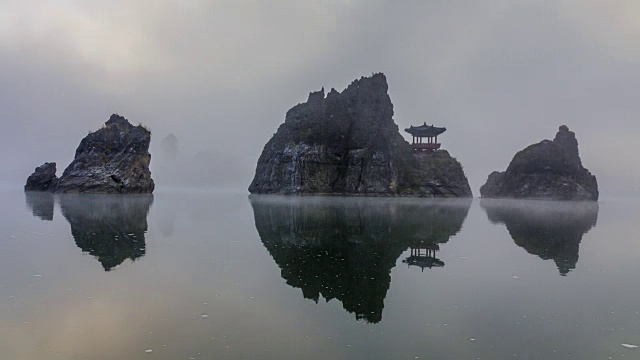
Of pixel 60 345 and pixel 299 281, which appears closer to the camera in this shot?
pixel 60 345

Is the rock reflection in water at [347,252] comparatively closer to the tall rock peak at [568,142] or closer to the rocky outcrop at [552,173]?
the rocky outcrop at [552,173]

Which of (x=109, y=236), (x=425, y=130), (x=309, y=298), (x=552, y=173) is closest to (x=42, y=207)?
(x=109, y=236)

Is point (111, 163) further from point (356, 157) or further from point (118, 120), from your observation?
point (356, 157)

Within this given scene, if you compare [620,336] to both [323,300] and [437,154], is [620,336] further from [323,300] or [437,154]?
[437,154]

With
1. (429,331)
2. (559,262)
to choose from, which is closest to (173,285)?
(429,331)

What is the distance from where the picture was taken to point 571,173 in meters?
115

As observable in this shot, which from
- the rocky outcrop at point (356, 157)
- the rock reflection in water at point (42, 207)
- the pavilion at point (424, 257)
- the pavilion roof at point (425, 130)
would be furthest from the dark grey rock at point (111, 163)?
the pavilion at point (424, 257)

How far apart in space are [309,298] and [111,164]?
87343 mm

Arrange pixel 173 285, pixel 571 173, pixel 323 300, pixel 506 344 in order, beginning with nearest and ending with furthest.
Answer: pixel 506 344 → pixel 323 300 → pixel 173 285 → pixel 571 173

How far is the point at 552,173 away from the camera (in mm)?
114688

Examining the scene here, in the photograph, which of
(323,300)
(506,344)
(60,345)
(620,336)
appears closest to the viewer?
(60,345)

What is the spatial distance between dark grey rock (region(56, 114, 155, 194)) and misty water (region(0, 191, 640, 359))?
64.6m

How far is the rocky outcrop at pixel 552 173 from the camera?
114000mm

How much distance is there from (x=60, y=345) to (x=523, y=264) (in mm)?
20164
